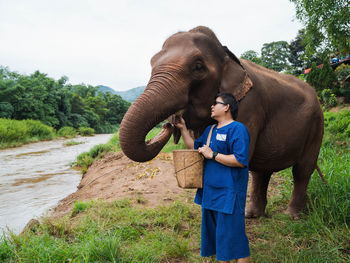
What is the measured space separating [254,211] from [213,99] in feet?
6.20

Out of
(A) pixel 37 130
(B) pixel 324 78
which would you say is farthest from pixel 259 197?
(A) pixel 37 130

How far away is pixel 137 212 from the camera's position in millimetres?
3480

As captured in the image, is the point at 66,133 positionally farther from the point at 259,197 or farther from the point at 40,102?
the point at 259,197

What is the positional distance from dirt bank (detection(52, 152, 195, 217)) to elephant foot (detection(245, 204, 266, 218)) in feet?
3.38

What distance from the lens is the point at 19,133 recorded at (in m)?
20.7

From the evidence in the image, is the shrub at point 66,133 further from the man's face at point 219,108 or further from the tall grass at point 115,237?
the man's face at point 219,108

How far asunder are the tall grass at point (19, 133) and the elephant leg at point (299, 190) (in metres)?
19.0

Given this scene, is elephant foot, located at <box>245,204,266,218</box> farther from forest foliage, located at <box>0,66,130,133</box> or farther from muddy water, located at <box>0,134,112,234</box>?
forest foliage, located at <box>0,66,130,133</box>

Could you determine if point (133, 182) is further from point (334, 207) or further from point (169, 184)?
point (334, 207)

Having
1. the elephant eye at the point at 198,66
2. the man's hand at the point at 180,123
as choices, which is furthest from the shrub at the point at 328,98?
the man's hand at the point at 180,123

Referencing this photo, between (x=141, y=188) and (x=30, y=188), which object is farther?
(x=30, y=188)

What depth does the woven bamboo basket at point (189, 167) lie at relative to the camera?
74.7 inches

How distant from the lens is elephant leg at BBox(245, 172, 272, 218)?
344 cm

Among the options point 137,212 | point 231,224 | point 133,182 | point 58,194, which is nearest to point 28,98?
point 58,194
